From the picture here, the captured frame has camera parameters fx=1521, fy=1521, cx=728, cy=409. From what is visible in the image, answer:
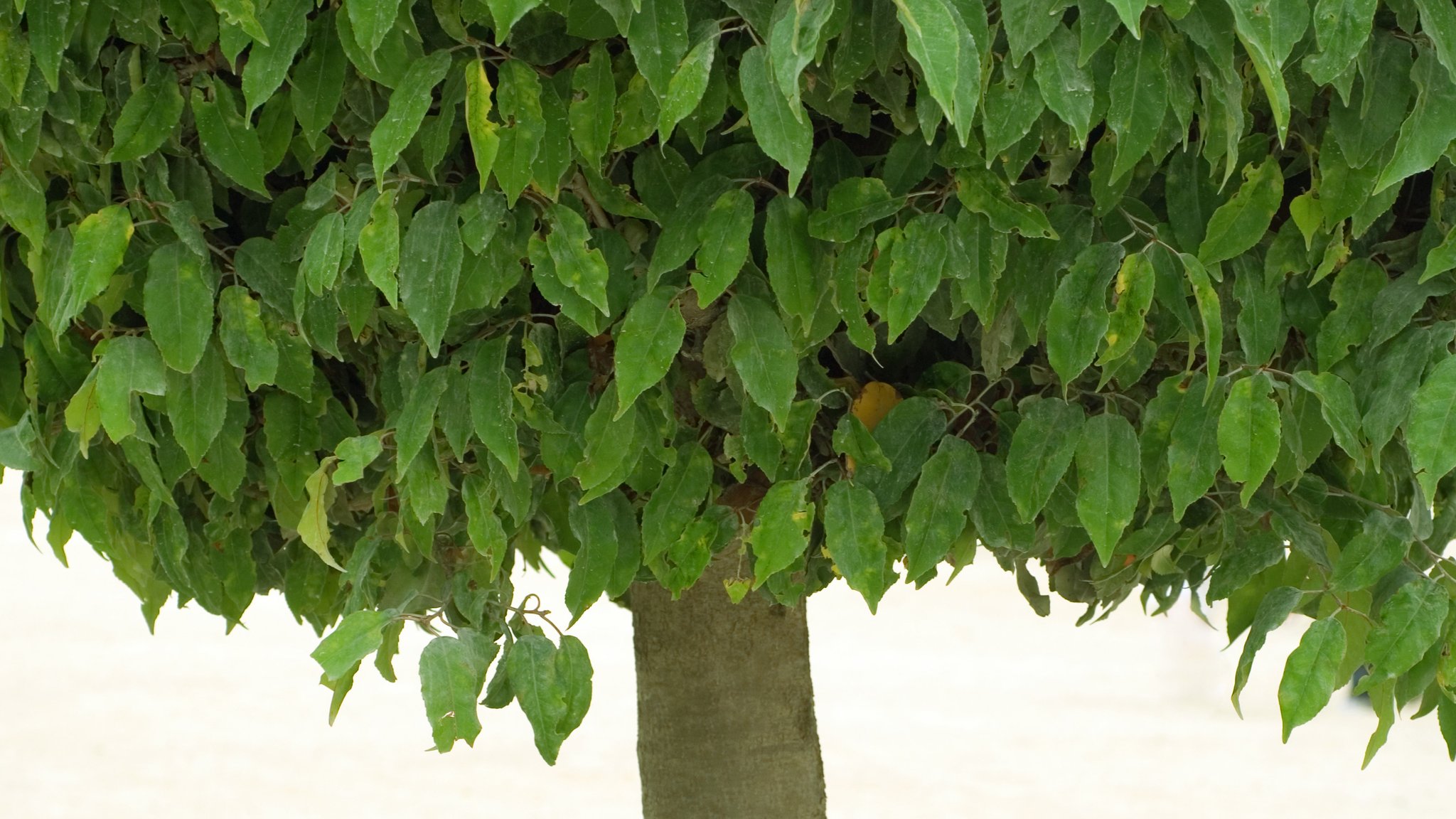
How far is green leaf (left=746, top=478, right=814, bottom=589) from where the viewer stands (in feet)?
1.73

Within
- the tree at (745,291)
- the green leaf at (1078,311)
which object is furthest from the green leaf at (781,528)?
the green leaf at (1078,311)

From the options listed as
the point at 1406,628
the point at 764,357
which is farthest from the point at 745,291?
the point at 1406,628

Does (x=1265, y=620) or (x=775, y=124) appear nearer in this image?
(x=775, y=124)

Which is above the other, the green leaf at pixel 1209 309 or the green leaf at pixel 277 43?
the green leaf at pixel 277 43

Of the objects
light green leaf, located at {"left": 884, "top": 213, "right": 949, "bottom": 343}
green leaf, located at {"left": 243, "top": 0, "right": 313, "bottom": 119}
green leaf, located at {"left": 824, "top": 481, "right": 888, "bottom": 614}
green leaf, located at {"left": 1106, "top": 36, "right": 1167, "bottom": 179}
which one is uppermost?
green leaf, located at {"left": 243, "top": 0, "right": 313, "bottom": 119}

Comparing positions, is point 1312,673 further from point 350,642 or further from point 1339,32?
point 350,642

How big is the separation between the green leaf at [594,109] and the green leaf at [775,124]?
63 millimetres

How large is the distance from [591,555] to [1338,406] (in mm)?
269

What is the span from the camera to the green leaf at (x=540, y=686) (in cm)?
54

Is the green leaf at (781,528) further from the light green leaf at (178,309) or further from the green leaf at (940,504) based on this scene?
the light green leaf at (178,309)

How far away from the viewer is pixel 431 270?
0.49 metres

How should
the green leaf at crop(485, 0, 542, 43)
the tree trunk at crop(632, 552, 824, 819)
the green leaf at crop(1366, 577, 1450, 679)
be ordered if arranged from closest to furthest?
the green leaf at crop(485, 0, 542, 43) < the green leaf at crop(1366, 577, 1450, 679) < the tree trunk at crop(632, 552, 824, 819)

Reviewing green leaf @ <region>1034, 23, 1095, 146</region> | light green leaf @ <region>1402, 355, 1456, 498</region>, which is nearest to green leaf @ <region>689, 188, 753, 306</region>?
green leaf @ <region>1034, 23, 1095, 146</region>

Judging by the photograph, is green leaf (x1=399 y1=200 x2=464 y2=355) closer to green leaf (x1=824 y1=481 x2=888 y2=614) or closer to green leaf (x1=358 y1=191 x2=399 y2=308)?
green leaf (x1=358 y1=191 x2=399 y2=308)
